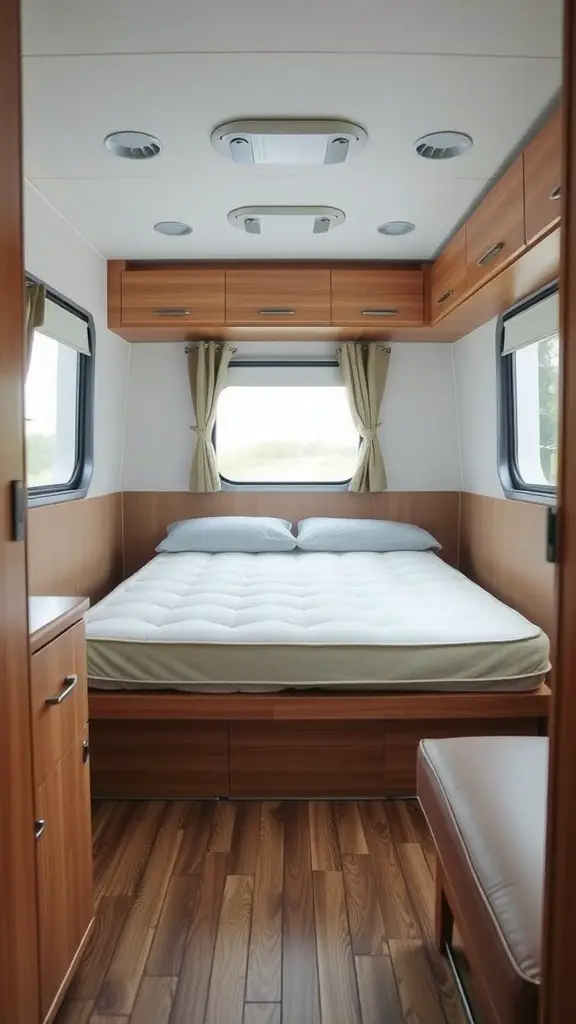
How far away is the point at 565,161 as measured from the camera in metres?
0.93

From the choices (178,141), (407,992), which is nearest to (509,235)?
(178,141)

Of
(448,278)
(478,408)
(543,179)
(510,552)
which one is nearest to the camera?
(543,179)

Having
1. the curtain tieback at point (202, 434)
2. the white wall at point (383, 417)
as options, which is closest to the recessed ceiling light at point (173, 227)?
the white wall at point (383, 417)

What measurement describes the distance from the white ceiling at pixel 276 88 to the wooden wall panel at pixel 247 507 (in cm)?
193

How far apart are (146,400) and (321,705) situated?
2654mm

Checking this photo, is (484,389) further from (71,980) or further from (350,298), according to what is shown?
(71,980)

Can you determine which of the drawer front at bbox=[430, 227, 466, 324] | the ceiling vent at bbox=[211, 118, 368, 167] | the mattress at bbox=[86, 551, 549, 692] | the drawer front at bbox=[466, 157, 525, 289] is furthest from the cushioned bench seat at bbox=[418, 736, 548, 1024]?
the drawer front at bbox=[430, 227, 466, 324]

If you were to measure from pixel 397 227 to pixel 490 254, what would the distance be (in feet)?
2.22

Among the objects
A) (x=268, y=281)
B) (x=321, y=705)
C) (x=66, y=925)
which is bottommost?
(x=66, y=925)

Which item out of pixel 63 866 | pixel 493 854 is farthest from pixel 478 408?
pixel 63 866

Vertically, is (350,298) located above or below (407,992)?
above

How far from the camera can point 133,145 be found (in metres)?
2.36

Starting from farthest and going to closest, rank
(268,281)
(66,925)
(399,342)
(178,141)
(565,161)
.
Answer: (399,342) < (268,281) < (178,141) < (66,925) < (565,161)

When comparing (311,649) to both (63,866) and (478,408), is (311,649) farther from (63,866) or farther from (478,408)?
(478,408)
